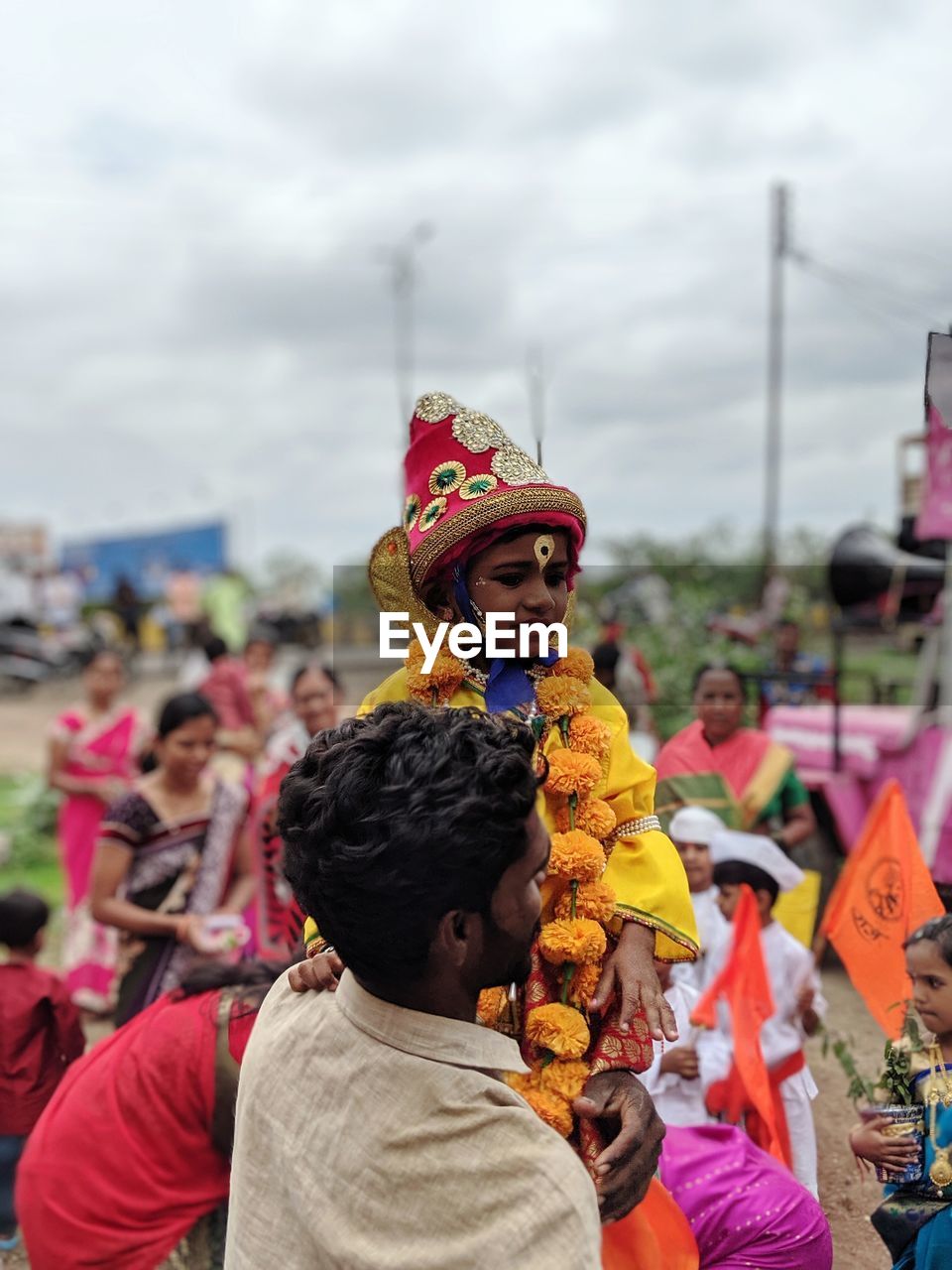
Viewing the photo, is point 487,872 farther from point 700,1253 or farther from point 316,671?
point 316,671

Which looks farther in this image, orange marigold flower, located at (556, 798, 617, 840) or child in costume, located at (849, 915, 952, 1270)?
child in costume, located at (849, 915, 952, 1270)

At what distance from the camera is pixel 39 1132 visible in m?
2.75

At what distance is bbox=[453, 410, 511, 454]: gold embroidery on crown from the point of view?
239 centimetres

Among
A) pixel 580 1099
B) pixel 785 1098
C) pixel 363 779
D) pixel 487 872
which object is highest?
pixel 363 779

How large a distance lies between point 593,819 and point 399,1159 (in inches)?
33.4

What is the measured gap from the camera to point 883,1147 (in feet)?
7.55

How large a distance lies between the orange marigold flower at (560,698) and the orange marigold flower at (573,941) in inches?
16.4

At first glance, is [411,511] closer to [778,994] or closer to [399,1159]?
[399,1159]

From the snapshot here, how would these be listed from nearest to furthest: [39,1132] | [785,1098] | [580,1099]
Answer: [580,1099], [39,1132], [785,1098]

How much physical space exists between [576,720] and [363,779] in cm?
86

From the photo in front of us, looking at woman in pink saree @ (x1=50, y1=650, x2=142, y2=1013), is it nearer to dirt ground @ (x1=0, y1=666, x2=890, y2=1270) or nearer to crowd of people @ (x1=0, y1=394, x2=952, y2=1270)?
dirt ground @ (x1=0, y1=666, x2=890, y2=1270)

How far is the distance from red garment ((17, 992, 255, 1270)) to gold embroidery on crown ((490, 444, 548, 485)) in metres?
1.47

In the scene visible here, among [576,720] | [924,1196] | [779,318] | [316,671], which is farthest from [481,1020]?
[779,318]

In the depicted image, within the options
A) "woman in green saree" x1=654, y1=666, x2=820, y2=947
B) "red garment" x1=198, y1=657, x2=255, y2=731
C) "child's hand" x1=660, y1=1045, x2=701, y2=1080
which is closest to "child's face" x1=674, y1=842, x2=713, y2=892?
"woman in green saree" x1=654, y1=666, x2=820, y2=947
